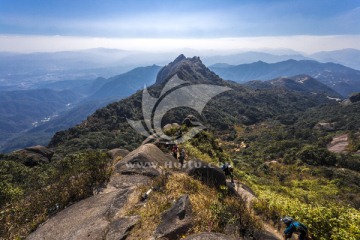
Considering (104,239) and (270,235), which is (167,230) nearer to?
(104,239)

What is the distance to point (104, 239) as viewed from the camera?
7.04 metres

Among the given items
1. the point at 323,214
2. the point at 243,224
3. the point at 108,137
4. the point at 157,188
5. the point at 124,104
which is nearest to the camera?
the point at 243,224

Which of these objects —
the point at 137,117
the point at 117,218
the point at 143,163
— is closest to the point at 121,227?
the point at 117,218

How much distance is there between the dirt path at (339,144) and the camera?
57.1 metres

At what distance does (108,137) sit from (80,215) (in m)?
66.7

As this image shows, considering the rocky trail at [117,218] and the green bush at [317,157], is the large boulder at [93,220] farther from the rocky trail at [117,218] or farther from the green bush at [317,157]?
the green bush at [317,157]

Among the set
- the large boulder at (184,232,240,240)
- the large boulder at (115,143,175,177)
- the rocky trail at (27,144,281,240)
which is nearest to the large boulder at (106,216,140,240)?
the rocky trail at (27,144,281,240)

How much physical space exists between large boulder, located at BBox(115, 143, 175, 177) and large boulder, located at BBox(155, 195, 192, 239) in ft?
16.3

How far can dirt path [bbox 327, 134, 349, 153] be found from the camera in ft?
187

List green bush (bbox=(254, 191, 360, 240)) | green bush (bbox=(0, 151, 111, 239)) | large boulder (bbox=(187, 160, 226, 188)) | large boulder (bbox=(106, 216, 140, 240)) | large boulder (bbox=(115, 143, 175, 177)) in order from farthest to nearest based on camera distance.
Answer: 1. large boulder (bbox=(115, 143, 175, 177))
2. large boulder (bbox=(187, 160, 226, 188))
3. green bush (bbox=(0, 151, 111, 239))
4. green bush (bbox=(254, 191, 360, 240))
5. large boulder (bbox=(106, 216, 140, 240))

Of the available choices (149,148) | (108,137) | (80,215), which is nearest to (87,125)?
(108,137)

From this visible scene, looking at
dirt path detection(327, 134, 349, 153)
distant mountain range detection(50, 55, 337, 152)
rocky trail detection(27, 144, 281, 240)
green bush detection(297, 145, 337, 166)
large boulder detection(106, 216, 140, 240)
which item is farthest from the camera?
distant mountain range detection(50, 55, 337, 152)

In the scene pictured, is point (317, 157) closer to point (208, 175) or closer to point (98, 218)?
point (208, 175)

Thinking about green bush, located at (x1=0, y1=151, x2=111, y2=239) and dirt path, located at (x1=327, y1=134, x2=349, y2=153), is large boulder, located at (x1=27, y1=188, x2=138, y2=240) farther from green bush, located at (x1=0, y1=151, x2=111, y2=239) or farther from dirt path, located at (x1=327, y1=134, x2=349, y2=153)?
dirt path, located at (x1=327, y1=134, x2=349, y2=153)
